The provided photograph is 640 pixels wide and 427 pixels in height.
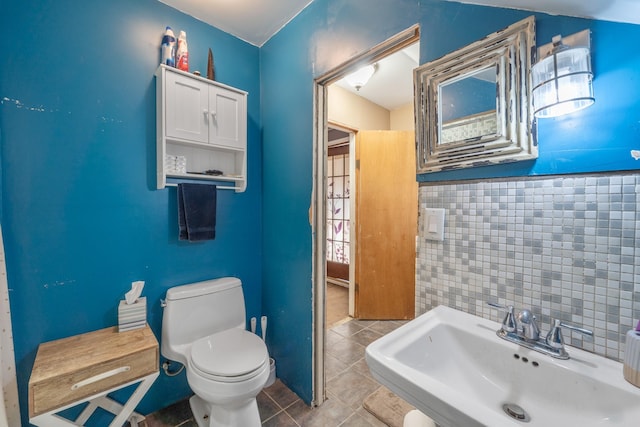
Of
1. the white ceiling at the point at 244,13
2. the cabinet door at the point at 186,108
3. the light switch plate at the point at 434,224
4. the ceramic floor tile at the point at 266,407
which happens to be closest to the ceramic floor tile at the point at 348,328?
the ceramic floor tile at the point at 266,407

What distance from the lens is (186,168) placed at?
167 cm

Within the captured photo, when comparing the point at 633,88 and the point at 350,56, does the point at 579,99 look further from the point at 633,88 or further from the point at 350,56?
the point at 350,56

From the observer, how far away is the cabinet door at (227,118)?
1625 millimetres

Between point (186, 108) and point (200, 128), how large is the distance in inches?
5.0

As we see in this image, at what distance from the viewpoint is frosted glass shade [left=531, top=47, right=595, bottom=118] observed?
69 cm

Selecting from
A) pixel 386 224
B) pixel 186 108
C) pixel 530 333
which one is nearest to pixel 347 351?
pixel 386 224

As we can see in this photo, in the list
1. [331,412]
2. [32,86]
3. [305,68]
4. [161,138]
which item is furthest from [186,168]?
[331,412]

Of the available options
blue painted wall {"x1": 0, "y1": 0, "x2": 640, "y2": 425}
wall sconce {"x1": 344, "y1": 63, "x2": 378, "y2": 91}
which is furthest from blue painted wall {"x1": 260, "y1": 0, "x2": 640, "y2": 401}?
wall sconce {"x1": 344, "y1": 63, "x2": 378, "y2": 91}

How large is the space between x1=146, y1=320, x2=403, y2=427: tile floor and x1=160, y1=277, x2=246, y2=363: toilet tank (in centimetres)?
39

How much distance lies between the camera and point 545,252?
801 millimetres

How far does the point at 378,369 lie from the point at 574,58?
0.99 meters

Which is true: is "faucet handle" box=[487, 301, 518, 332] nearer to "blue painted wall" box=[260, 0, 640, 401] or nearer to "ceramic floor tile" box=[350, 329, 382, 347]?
"blue painted wall" box=[260, 0, 640, 401]

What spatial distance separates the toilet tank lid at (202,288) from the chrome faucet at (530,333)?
147cm

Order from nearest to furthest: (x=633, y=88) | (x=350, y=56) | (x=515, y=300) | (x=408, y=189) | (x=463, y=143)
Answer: (x=633, y=88) → (x=515, y=300) → (x=463, y=143) → (x=350, y=56) → (x=408, y=189)
